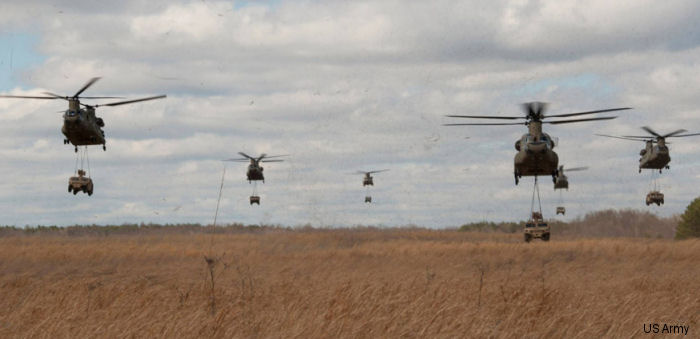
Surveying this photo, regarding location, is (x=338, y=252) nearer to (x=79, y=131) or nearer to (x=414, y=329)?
(x=79, y=131)

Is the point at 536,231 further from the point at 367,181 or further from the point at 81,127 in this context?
the point at 367,181

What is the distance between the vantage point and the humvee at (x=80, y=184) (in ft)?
123

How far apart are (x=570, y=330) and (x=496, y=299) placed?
3.90m

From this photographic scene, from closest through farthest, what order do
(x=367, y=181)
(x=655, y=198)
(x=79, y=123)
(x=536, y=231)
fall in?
(x=79, y=123) → (x=536, y=231) → (x=655, y=198) → (x=367, y=181)

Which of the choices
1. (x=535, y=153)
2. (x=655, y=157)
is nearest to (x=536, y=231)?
(x=535, y=153)

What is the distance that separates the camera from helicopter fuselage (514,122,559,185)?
33250mm

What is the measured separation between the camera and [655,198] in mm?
59500

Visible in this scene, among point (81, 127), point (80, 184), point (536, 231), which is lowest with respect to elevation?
point (536, 231)

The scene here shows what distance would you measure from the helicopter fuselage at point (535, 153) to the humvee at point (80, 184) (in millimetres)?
21101

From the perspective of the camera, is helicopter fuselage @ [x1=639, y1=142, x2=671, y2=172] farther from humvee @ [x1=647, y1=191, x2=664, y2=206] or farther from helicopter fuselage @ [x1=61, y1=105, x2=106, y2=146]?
helicopter fuselage @ [x1=61, y1=105, x2=106, y2=146]

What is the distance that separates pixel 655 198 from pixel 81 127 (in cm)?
4517

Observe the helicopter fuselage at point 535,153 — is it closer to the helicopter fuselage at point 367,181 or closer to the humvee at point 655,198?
the humvee at point 655,198

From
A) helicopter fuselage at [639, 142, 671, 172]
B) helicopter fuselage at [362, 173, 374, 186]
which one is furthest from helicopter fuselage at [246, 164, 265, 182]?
helicopter fuselage at [639, 142, 671, 172]

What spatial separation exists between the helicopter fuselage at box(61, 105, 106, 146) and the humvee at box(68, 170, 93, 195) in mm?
4872
